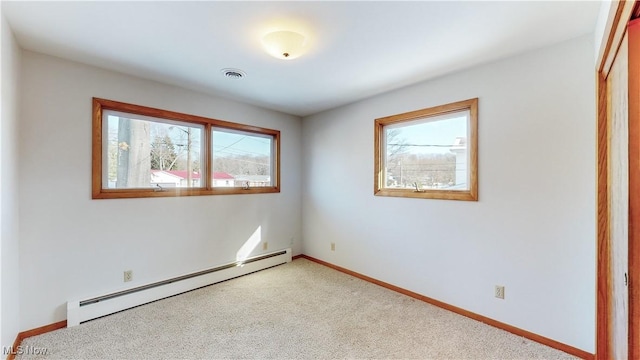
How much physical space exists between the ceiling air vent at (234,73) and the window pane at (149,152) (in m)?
0.92

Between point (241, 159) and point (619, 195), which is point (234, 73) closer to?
point (241, 159)

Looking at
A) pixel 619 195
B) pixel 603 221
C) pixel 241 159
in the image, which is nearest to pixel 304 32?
pixel 619 195

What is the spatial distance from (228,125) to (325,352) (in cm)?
280

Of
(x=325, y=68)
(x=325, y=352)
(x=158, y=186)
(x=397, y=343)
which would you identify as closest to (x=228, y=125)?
(x=158, y=186)

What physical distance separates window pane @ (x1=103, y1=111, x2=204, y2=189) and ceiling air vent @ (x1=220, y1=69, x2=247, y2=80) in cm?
92

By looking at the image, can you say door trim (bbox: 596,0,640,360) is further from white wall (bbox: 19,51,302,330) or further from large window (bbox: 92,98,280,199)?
white wall (bbox: 19,51,302,330)

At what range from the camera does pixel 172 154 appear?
3.09 meters

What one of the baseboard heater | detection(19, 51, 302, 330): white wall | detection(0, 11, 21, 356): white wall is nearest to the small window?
the baseboard heater

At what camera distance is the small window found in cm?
259

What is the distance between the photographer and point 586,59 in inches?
76.0

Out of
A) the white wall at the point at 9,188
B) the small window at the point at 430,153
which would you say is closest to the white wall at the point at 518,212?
the small window at the point at 430,153

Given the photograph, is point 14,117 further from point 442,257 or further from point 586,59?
point 586,59

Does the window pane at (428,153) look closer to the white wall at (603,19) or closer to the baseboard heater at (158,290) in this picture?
the white wall at (603,19)

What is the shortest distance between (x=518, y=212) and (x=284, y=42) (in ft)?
7.61
